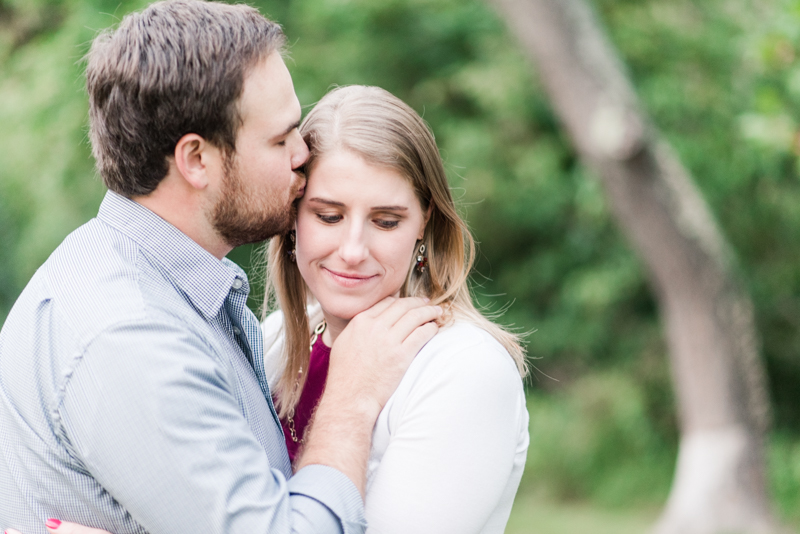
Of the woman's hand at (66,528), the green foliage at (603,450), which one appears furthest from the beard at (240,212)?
the green foliage at (603,450)

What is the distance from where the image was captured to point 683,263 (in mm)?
5656

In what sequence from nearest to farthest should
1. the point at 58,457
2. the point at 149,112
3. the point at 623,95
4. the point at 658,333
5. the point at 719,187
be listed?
the point at 58,457
the point at 149,112
the point at 623,95
the point at 719,187
the point at 658,333

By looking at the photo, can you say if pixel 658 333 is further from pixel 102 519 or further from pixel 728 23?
pixel 102 519

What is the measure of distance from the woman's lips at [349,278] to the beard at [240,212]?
0.22 meters

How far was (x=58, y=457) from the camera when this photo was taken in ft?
5.11

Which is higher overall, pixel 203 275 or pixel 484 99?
pixel 203 275

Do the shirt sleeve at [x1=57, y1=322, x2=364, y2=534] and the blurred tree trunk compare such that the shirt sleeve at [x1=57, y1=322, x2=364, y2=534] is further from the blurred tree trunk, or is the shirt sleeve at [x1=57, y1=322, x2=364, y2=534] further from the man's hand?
the blurred tree trunk

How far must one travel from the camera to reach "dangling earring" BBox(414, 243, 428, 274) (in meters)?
2.28

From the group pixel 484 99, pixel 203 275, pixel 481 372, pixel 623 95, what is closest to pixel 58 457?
pixel 203 275

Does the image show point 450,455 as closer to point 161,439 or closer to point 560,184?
point 161,439

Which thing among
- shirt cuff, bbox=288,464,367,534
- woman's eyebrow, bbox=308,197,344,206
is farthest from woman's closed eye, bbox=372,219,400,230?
shirt cuff, bbox=288,464,367,534

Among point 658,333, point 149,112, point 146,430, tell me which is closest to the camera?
point 146,430

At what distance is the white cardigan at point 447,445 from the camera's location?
1734 millimetres

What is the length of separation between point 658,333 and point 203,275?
284 inches
